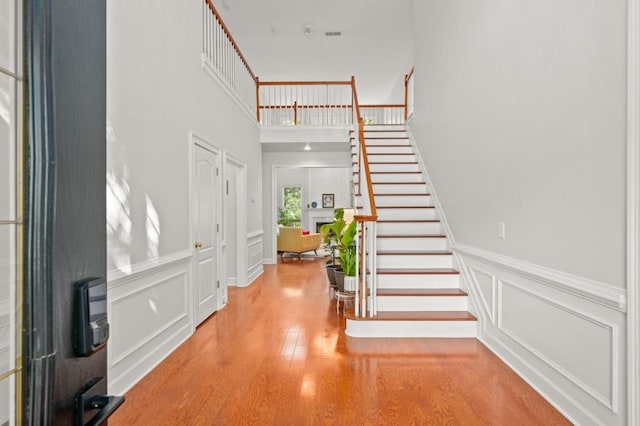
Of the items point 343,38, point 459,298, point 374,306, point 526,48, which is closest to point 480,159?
point 526,48

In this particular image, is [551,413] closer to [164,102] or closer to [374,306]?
[374,306]

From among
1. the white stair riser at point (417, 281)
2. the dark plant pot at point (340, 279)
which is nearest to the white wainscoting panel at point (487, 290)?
the white stair riser at point (417, 281)

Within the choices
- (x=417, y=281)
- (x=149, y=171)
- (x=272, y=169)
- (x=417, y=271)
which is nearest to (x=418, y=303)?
(x=417, y=281)

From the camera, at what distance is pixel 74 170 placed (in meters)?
0.56

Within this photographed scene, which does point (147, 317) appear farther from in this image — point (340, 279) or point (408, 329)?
point (340, 279)

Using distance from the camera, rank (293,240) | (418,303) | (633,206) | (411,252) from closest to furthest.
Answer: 1. (633,206)
2. (418,303)
3. (411,252)
4. (293,240)

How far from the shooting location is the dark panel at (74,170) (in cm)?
53

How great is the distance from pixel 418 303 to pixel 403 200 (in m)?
1.96

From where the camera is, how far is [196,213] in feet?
13.1

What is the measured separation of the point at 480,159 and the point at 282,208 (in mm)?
10187

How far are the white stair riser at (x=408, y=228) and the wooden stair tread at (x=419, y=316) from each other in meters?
1.38

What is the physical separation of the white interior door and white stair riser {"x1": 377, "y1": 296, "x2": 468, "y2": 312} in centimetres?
186

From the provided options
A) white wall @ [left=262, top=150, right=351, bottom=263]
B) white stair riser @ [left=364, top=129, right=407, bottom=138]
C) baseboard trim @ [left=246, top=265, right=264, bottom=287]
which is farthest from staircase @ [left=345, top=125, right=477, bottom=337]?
white wall @ [left=262, top=150, right=351, bottom=263]

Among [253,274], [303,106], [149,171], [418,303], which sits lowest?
[253,274]
